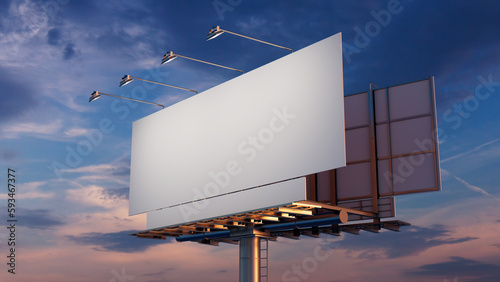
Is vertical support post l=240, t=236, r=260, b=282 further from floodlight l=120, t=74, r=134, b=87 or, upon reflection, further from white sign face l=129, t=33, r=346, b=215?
floodlight l=120, t=74, r=134, b=87

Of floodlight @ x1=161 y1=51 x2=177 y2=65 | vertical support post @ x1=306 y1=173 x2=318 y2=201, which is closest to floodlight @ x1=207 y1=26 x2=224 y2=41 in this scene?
floodlight @ x1=161 y1=51 x2=177 y2=65

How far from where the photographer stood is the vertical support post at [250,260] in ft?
92.2

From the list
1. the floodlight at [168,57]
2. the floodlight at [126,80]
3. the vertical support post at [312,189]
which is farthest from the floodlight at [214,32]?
the vertical support post at [312,189]

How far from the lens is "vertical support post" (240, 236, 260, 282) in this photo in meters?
28.1

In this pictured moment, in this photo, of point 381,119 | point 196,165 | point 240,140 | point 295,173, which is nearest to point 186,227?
point 196,165

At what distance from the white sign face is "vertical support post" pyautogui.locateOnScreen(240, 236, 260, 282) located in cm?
315

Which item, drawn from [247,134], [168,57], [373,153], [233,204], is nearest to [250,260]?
[233,204]

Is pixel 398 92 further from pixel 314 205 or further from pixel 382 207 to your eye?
pixel 314 205

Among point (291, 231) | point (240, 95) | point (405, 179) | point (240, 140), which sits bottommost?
point (291, 231)

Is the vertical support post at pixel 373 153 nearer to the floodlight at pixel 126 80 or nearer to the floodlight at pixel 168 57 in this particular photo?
the floodlight at pixel 168 57

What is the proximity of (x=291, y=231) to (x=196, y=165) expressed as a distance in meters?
5.37

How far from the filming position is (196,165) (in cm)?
2852

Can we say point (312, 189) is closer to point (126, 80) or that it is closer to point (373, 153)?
point (373, 153)

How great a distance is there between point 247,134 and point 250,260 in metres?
6.12
